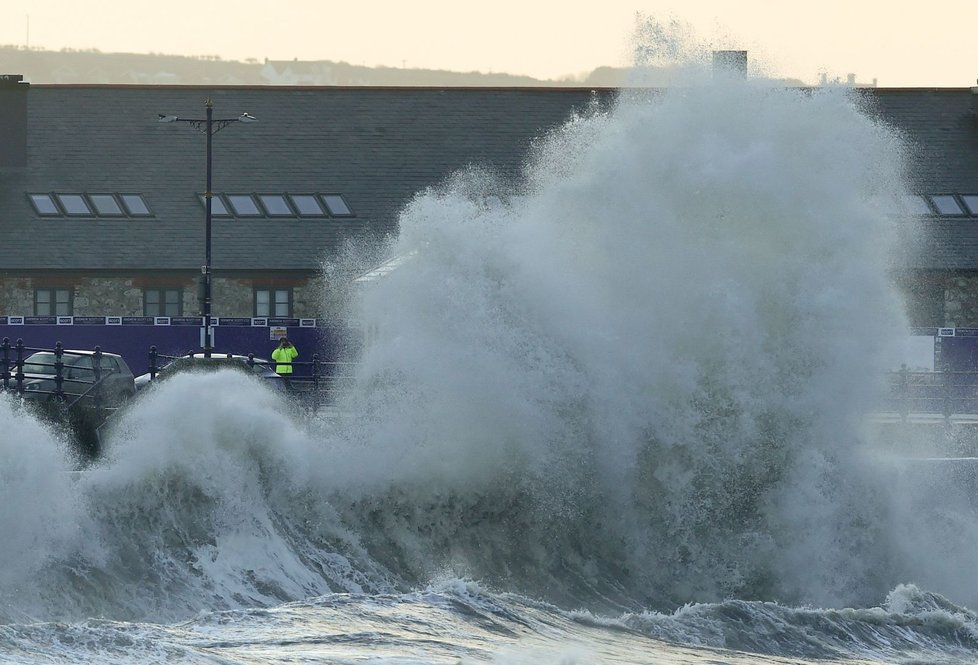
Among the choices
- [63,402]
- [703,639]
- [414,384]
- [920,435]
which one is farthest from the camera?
[920,435]

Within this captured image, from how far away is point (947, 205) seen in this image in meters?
41.1

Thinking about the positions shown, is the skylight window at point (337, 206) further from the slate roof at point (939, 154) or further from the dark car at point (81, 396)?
the dark car at point (81, 396)

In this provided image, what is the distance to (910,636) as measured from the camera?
1539 centimetres

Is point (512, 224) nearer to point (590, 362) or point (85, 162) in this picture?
point (590, 362)

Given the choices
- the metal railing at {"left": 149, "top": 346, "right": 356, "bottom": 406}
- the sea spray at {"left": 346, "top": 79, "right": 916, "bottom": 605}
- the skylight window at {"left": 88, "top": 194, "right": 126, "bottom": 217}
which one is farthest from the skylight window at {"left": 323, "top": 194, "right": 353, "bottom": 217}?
the sea spray at {"left": 346, "top": 79, "right": 916, "bottom": 605}

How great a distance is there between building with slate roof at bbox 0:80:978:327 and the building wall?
3cm

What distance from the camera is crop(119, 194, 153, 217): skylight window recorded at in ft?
131

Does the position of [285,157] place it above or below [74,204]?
above

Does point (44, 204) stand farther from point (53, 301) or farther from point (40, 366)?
point (40, 366)

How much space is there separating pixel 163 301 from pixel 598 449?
23.9 metres

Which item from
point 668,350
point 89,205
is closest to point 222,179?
point 89,205

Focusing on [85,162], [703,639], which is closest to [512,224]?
[703,639]

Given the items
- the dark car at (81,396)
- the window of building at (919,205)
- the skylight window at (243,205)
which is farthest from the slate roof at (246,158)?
the dark car at (81,396)

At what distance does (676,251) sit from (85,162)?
26305 mm
